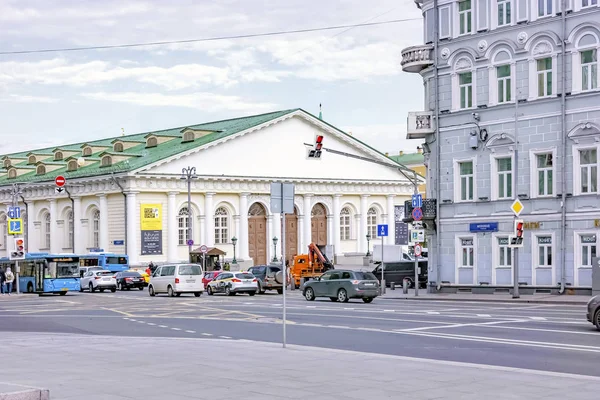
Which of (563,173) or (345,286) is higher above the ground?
(563,173)

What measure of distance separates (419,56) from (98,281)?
27178 mm

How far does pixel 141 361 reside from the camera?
18.2 meters

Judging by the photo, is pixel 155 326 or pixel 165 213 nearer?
pixel 155 326

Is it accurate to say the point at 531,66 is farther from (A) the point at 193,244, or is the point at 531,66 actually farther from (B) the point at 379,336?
(A) the point at 193,244

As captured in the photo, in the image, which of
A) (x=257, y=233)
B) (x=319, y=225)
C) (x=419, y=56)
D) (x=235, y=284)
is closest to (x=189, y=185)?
(x=257, y=233)

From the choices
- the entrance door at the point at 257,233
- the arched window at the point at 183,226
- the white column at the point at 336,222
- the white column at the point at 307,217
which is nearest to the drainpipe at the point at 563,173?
the arched window at the point at 183,226

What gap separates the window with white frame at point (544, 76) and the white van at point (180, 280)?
63.5 ft

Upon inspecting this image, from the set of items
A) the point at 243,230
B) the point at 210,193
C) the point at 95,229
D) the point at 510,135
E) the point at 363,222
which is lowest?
the point at 243,230

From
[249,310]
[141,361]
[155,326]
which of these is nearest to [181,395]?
[141,361]

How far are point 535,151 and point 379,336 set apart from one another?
22825mm

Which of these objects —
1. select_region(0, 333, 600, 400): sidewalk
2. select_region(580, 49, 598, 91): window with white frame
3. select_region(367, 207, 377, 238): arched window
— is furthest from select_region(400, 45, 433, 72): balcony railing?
select_region(367, 207, 377, 238): arched window

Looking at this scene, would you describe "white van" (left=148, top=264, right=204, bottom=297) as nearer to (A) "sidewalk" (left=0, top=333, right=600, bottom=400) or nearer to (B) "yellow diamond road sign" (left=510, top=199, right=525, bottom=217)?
(B) "yellow diamond road sign" (left=510, top=199, right=525, bottom=217)

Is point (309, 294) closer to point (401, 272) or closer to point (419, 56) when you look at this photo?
point (419, 56)

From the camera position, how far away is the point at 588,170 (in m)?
43.2
